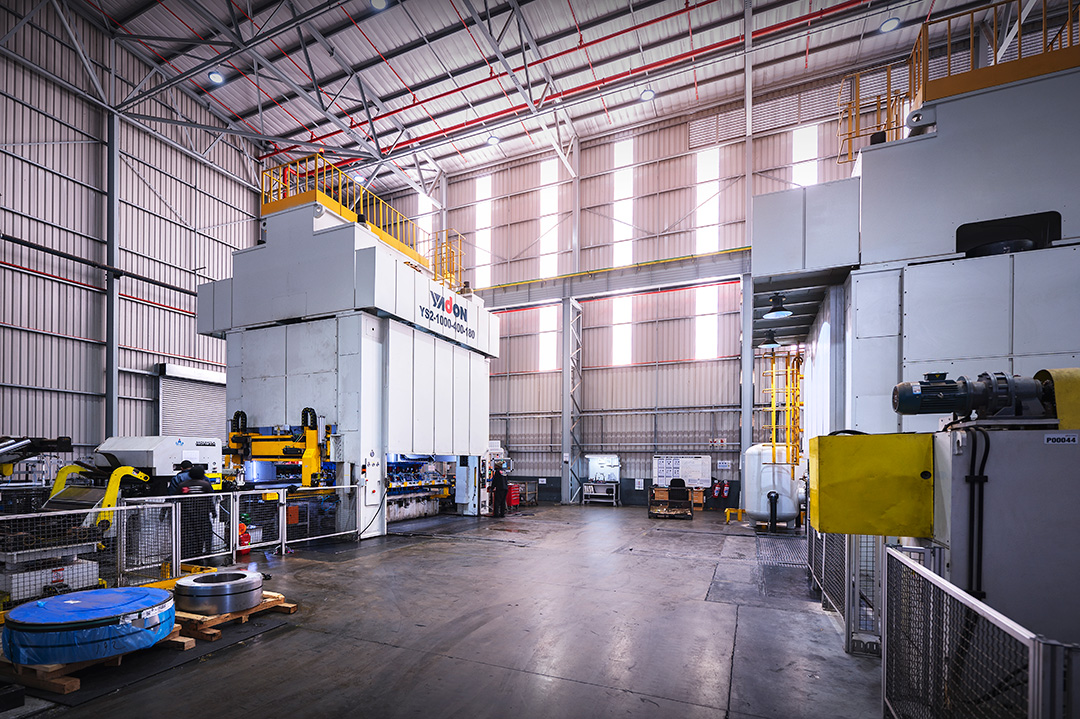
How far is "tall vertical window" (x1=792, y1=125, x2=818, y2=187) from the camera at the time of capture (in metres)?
20.6

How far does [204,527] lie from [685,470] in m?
15.7

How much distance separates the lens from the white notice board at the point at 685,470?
20.2 m

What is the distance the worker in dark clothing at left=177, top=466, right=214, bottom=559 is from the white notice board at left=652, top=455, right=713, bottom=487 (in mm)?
15137

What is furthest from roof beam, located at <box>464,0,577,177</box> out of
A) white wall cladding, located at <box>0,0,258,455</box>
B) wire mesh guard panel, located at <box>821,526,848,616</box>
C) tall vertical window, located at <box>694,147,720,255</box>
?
wire mesh guard panel, located at <box>821,526,848,616</box>

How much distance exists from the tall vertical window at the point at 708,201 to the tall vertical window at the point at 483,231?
9.42 metres

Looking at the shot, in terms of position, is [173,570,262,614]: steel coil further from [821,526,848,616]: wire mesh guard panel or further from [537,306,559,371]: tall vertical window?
[537,306,559,371]: tall vertical window

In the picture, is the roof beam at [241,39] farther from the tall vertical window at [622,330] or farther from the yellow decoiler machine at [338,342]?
the tall vertical window at [622,330]

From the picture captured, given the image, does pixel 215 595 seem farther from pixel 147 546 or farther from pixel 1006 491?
pixel 1006 491

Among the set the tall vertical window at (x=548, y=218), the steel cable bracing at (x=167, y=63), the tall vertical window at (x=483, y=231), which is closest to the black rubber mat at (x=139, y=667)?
the steel cable bracing at (x=167, y=63)

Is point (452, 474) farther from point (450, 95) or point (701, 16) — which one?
point (701, 16)

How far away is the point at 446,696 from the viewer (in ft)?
14.7

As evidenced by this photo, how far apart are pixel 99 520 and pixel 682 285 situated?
17.9 m

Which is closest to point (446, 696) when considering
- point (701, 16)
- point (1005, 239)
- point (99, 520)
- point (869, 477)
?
point (869, 477)

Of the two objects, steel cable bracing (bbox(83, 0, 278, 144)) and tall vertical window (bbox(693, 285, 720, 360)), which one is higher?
steel cable bracing (bbox(83, 0, 278, 144))
